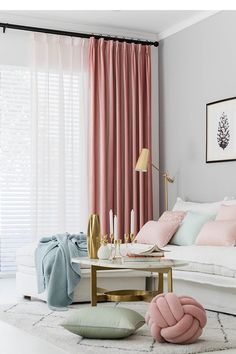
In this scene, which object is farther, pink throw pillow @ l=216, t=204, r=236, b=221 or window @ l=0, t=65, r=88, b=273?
window @ l=0, t=65, r=88, b=273

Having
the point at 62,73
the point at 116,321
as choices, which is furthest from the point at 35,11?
the point at 116,321

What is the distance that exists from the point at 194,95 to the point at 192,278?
2513 mm

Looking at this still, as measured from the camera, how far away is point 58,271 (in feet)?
17.7

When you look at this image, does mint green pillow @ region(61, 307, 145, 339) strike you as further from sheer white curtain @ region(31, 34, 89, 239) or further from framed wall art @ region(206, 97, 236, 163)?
sheer white curtain @ region(31, 34, 89, 239)

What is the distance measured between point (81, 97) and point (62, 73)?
325 millimetres

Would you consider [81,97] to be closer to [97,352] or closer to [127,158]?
[127,158]

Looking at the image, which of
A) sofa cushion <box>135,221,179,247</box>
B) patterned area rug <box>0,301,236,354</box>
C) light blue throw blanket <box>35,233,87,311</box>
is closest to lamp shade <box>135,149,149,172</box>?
sofa cushion <box>135,221,179,247</box>

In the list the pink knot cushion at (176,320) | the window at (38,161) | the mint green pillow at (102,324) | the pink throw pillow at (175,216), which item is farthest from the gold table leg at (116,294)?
the window at (38,161)

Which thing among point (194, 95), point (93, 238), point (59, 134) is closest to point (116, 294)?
point (93, 238)

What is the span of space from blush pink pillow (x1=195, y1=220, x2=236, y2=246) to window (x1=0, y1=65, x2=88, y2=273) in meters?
1.86

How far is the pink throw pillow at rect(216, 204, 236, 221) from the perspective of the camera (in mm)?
5777

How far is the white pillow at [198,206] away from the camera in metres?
6.28

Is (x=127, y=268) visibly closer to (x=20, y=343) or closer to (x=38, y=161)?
(x=20, y=343)

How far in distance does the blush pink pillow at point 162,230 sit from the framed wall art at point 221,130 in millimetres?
702
